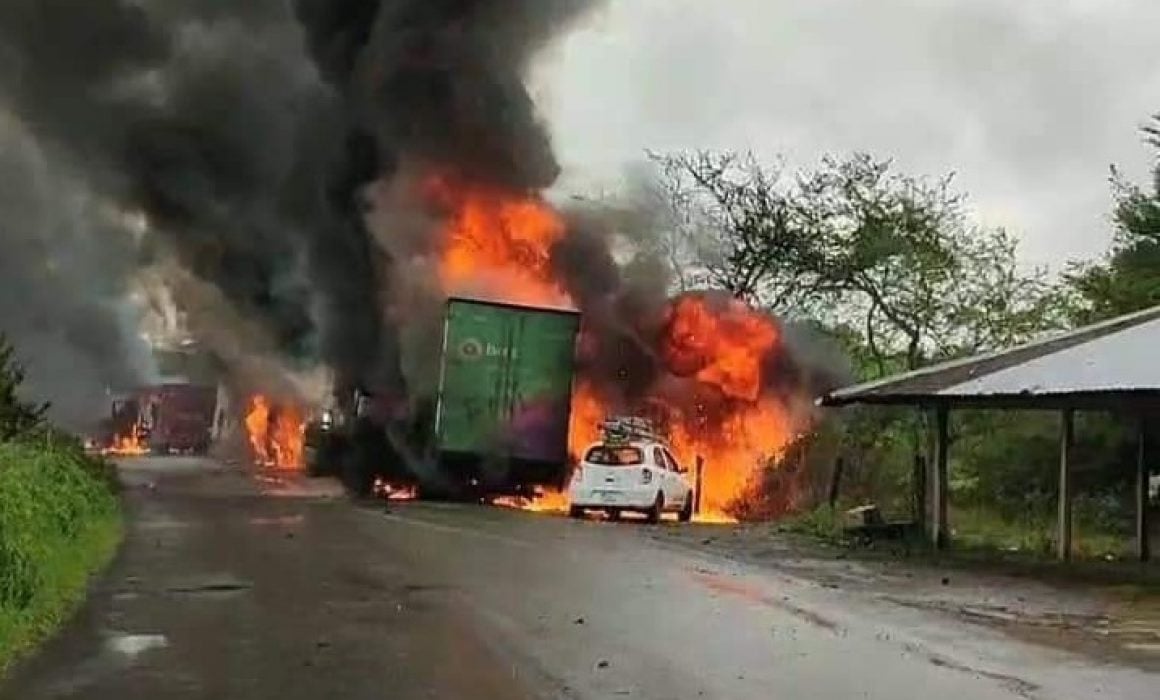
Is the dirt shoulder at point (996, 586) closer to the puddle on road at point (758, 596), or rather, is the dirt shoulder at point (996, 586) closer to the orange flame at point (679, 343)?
the puddle on road at point (758, 596)

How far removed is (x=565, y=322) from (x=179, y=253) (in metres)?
15.0

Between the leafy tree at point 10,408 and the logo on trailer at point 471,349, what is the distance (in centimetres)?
829

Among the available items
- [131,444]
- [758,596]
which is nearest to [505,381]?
[758,596]

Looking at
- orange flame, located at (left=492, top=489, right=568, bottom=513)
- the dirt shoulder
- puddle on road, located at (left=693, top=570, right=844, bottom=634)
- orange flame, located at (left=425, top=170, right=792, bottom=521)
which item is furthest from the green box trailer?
puddle on road, located at (left=693, top=570, right=844, bottom=634)

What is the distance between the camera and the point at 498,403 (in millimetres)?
32031

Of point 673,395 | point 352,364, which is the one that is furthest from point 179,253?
point 673,395

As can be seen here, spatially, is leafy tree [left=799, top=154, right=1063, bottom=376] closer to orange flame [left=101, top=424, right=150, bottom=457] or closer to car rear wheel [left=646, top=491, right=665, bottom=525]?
car rear wheel [left=646, top=491, right=665, bottom=525]

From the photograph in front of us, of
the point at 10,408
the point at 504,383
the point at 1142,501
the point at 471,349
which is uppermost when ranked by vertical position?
the point at 471,349

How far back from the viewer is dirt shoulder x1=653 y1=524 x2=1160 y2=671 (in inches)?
526

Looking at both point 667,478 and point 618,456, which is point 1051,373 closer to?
point 618,456

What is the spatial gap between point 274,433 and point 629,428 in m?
27.6

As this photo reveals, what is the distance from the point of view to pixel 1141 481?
22266 millimetres

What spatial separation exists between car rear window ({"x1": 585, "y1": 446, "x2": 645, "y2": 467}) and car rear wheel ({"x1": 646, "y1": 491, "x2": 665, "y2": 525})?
737 mm

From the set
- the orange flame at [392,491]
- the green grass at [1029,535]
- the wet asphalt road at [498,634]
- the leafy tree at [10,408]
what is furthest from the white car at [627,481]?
the leafy tree at [10,408]
